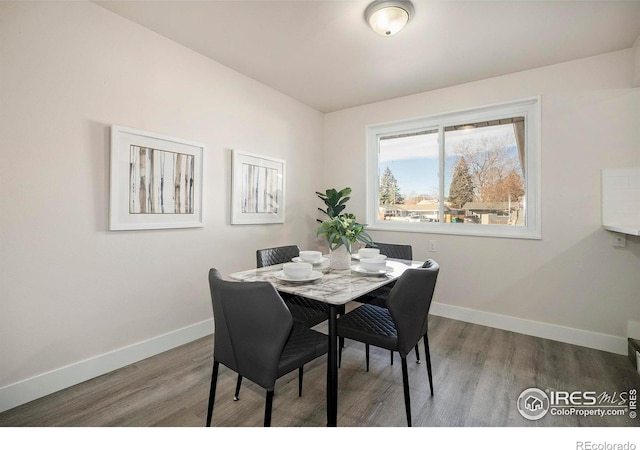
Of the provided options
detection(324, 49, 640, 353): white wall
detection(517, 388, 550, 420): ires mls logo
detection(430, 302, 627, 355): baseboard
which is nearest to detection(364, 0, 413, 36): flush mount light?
detection(324, 49, 640, 353): white wall

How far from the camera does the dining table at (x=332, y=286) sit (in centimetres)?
144

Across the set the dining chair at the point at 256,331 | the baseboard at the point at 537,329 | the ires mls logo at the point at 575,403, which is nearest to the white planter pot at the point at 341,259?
the dining chair at the point at 256,331

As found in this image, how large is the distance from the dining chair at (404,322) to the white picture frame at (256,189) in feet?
5.63

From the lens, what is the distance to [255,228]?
10.6 ft

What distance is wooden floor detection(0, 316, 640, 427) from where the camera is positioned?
1.65 metres

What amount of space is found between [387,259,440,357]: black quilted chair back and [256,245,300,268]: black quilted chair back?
42.5 inches

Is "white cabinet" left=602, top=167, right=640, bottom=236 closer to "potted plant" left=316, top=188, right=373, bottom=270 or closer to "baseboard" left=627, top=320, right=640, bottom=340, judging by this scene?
"baseboard" left=627, top=320, right=640, bottom=340

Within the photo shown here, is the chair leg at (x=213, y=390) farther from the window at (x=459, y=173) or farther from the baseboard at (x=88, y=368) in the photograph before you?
the window at (x=459, y=173)

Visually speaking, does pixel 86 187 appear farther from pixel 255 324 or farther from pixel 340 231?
pixel 340 231

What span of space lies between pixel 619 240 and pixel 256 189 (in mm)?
3311
